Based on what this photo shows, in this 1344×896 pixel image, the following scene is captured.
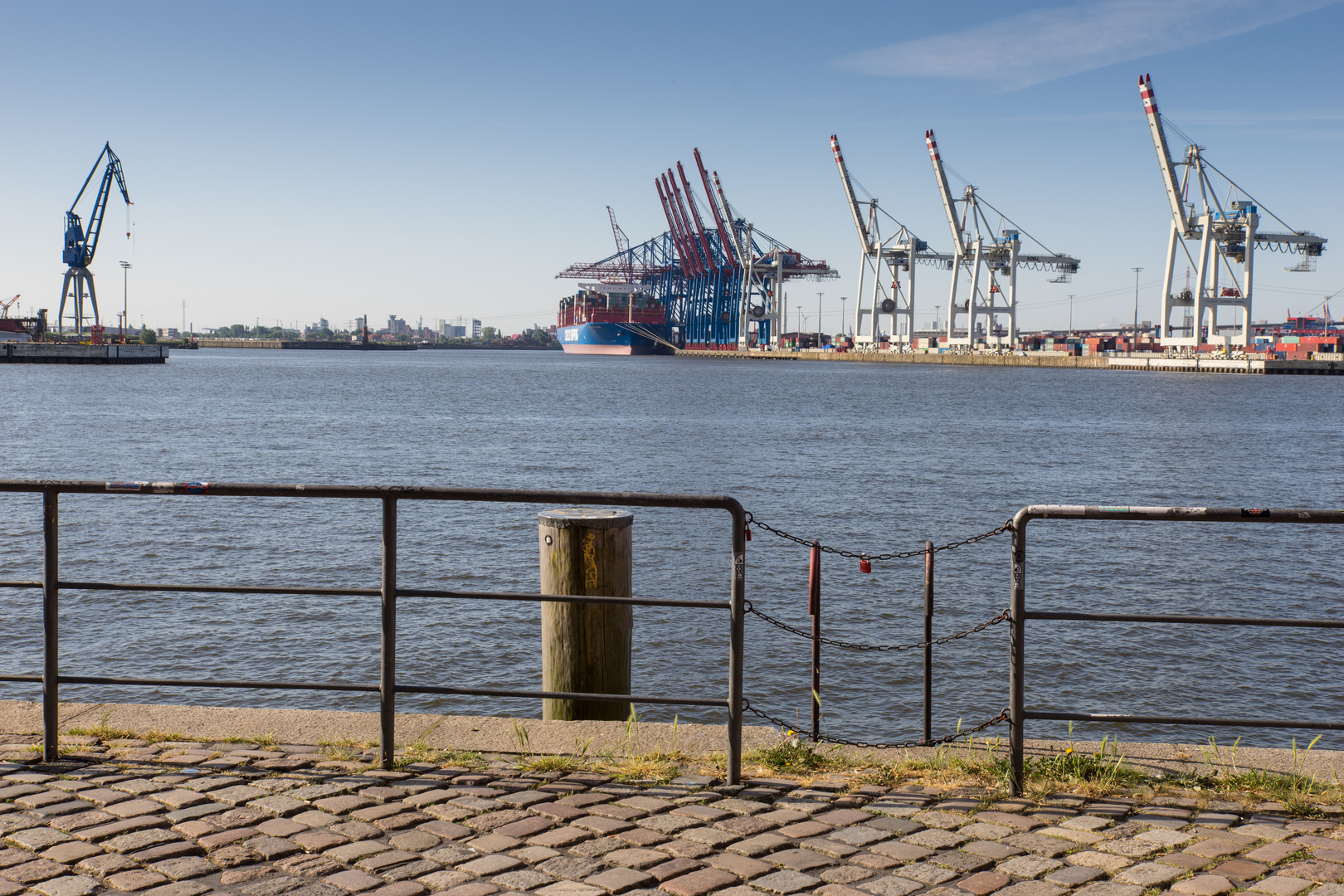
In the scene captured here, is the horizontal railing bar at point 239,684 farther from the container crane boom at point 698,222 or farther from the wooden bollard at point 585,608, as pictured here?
the container crane boom at point 698,222

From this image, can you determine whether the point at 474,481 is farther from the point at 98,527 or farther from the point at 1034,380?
the point at 1034,380

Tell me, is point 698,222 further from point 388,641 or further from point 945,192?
point 388,641

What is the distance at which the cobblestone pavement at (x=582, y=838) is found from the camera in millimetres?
3387

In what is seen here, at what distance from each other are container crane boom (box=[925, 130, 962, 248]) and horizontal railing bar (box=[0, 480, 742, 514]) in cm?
10766

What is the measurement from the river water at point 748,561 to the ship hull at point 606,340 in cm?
11577

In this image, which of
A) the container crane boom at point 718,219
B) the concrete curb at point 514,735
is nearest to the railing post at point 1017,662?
the concrete curb at point 514,735

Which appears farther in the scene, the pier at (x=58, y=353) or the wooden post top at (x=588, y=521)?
the pier at (x=58, y=353)

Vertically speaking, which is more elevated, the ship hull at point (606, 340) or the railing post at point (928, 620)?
the ship hull at point (606, 340)

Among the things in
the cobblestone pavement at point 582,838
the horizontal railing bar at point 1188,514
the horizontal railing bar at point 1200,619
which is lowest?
the cobblestone pavement at point 582,838

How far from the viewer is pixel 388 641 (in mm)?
4410

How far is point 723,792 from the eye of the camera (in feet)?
13.9

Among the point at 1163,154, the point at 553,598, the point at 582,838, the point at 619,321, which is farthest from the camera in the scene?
the point at 619,321

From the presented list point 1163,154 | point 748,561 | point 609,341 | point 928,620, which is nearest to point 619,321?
point 609,341

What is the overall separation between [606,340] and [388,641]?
525 feet
